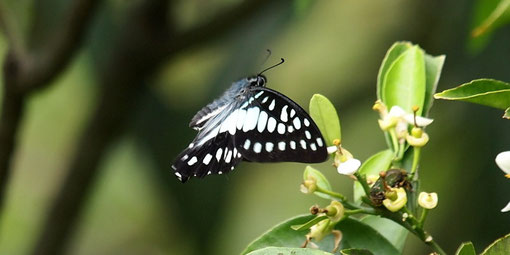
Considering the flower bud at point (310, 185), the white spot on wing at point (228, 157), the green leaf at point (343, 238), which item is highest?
the white spot on wing at point (228, 157)

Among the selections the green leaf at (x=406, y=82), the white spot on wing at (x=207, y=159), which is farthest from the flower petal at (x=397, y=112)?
the white spot on wing at (x=207, y=159)

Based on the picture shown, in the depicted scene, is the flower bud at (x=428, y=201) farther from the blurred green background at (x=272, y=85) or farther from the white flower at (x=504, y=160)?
the blurred green background at (x=272, y=85)

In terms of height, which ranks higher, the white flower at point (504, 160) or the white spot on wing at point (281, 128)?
the white spot on wing at point (281, 128)

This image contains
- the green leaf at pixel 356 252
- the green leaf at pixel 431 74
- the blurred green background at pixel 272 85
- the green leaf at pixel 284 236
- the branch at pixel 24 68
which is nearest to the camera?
the green leaf at pixel 356 252

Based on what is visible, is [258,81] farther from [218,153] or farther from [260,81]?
[218,153]

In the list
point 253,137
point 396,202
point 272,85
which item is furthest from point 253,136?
point 272,85

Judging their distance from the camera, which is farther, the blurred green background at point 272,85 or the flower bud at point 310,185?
the blurred green background at point 272,85

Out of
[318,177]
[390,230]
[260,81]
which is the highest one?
[260,81]

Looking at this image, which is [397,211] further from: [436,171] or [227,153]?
[436,171]
